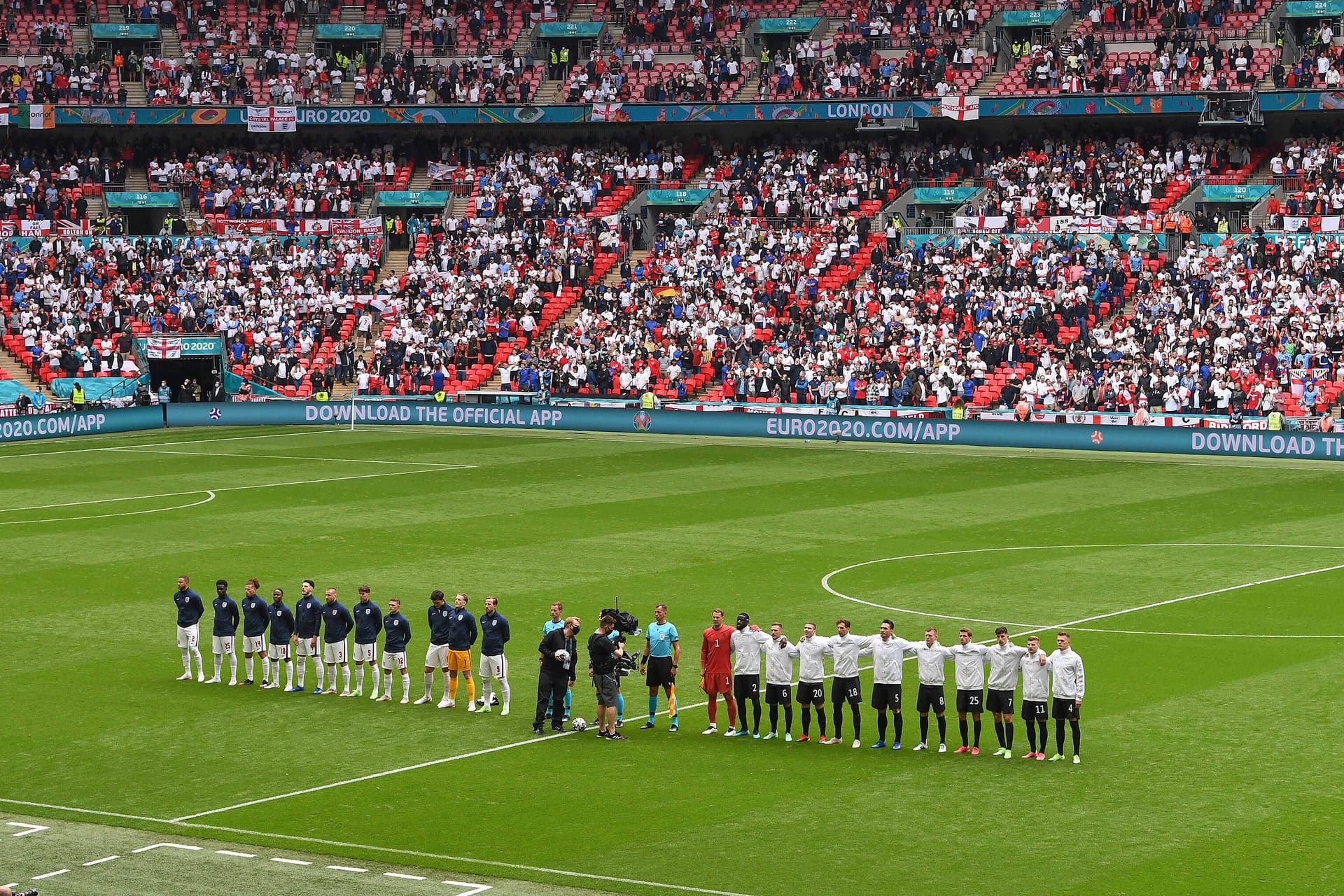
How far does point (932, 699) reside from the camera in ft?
69.8

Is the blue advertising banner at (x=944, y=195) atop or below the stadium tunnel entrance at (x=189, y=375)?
atop

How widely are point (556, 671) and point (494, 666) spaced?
1.49 meters

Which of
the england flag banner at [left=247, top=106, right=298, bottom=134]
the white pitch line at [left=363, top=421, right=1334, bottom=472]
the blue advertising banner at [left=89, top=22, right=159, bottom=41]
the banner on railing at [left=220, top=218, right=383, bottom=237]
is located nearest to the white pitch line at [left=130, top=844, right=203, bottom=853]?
the white pitch line at [left=363, top=421, right=1334, bottom=472]

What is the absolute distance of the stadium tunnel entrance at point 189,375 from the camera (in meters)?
66.6

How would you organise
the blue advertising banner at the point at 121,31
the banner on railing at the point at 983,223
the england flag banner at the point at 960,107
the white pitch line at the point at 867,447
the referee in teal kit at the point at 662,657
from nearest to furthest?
1. the referee in teal kit at the point at 662,657
2. the white pitch line at the point at 867,447
3. the banner on railing at the point at 983,223
4. the england flag banner at the point at 960,107
5. the blue advertising banner at the point at 121,31

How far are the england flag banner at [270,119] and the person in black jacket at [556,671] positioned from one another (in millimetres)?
55257

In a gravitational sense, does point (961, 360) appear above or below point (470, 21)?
below

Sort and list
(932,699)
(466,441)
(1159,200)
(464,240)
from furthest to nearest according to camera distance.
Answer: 1. (464,240)
2. (1159,200)
3. (466,441)
4. (932,699)

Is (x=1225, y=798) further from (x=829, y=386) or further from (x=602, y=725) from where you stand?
(x=829, y=386)

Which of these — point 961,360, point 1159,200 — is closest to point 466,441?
point 961,360

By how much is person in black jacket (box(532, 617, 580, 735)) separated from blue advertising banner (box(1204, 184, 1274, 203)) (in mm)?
48480

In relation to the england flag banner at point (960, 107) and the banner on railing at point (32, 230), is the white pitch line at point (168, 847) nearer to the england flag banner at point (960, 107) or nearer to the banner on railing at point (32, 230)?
the england flag banner at point (960, 107)

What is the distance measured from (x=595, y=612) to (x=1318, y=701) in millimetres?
10784

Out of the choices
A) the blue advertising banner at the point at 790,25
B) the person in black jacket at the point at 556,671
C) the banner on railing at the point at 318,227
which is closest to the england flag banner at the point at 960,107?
the blue advertising banner at the point at 790,25
